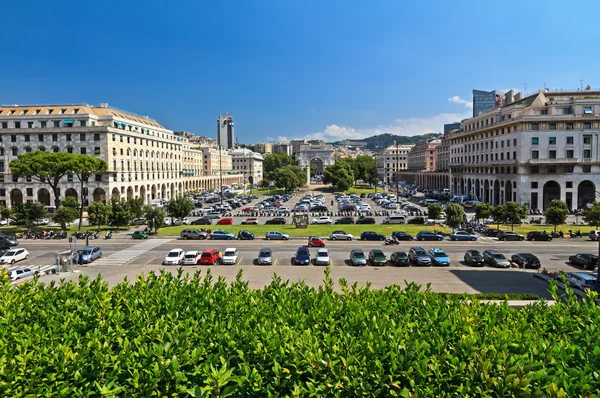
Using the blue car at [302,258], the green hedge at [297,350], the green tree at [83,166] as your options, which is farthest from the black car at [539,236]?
the green tree at [83,166]

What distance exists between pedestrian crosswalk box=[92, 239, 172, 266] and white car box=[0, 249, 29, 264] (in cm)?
703

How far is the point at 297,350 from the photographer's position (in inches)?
327

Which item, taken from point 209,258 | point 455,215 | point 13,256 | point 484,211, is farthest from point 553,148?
point 13,256

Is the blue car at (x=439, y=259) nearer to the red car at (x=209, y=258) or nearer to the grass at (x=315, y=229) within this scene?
the grass at (x=315, y=229)

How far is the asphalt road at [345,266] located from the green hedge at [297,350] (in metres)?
15.9

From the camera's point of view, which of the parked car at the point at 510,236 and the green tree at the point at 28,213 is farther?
the green tree at the point at 28,213

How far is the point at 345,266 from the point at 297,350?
1007 inches

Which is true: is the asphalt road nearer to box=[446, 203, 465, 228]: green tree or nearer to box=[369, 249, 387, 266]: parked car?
box=[369, 249, 387, 266]: parked car

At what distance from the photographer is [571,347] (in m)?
8.34

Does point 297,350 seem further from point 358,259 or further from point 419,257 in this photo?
point 419,257

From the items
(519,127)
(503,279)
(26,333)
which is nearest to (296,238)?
(503,279)

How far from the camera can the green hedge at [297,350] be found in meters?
7.42

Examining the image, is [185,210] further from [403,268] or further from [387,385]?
[387,385]

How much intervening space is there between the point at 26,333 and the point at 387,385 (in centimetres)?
885
